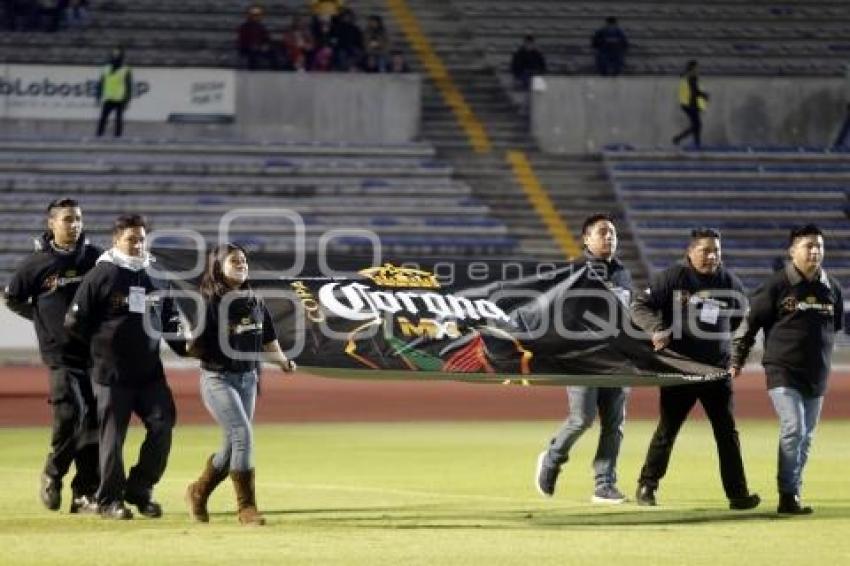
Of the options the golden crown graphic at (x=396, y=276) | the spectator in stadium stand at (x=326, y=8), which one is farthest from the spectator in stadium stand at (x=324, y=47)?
the golden crown graphic at (x=396, y=276)

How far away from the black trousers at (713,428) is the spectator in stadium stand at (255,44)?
2750 centimetres

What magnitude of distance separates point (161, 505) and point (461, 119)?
29.5 m

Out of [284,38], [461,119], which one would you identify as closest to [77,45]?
[284,38]

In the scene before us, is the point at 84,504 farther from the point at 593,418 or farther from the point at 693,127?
the point at 693,127

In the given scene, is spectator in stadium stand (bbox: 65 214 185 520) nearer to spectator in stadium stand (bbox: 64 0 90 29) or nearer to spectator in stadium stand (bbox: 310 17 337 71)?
spectator in stadium stand (bbox: 310 17 337 71)

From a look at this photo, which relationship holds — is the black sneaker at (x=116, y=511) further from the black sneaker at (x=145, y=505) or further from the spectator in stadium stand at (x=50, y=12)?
the spectator in stadium stand at (x=50, y=12)

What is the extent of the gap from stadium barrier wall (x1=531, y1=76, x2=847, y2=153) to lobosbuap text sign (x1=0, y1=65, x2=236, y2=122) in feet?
20.8

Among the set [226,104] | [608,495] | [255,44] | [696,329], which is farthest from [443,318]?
[255,44]

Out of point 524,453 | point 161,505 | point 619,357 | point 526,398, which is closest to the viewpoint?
point 161,505

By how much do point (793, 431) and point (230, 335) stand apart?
4059 millimetres

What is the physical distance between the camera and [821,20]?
48.1 meters

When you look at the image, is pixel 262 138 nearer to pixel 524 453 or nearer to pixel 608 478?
pixel 524 453

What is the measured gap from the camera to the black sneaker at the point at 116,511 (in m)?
14.9

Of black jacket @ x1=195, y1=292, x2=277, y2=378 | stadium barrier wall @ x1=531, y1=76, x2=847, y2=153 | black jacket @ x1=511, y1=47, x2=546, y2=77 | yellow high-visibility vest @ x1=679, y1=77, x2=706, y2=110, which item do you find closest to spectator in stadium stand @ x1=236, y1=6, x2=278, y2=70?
black jacket @ x1=511, y1=47, x2=546, y2=77
